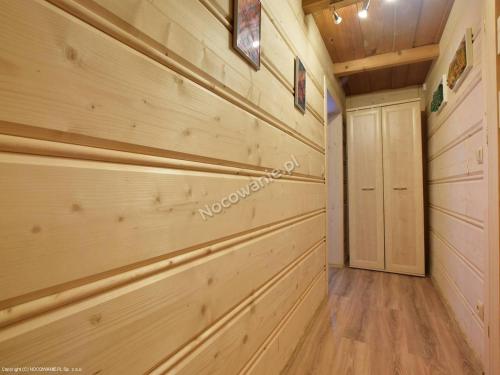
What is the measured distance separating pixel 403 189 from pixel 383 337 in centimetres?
194

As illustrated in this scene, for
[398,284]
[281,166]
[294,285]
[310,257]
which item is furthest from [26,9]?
[398,284]

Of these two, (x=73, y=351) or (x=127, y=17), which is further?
(x=127, y=17)

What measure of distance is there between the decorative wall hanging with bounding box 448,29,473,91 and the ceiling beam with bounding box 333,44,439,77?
793 mm

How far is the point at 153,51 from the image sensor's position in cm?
64

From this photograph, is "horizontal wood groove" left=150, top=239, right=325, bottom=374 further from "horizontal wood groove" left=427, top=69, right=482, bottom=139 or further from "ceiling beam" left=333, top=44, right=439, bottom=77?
"ceiling beam" left=333, top=44, right=439, bottom=77

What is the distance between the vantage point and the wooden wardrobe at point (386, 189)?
307 cm

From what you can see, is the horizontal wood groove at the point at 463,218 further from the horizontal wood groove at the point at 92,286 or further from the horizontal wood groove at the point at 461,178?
the horizontal wood groove at the point at 92,286

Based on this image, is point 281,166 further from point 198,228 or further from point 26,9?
point 26,9

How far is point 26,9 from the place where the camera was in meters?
0.41

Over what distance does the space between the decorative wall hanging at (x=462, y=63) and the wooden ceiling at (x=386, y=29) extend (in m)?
0.62

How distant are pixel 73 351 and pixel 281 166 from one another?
4.00 ft

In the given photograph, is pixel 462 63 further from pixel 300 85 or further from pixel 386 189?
pixel 386 189

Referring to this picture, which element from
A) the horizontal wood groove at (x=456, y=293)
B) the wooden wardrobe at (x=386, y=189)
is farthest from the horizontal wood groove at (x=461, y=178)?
the horizontal wood groove at (x=456, y=293)

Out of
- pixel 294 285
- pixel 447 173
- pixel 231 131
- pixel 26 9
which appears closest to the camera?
pixel 26 9
